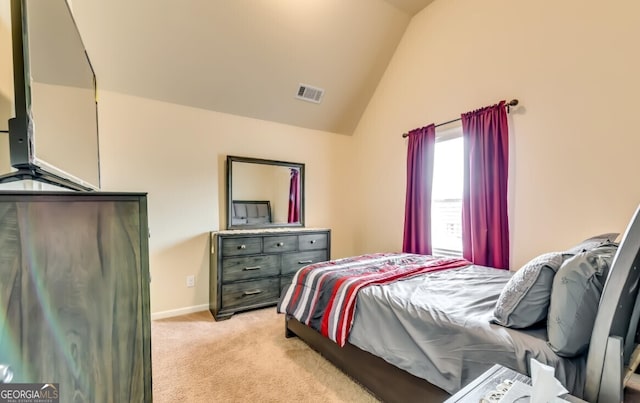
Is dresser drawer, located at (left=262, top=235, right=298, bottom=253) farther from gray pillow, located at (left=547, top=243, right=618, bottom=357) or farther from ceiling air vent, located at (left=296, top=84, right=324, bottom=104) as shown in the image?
gray pillow, located at (left=547, top=243, right=618, bottom=357)

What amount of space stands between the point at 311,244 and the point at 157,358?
189 centimetres

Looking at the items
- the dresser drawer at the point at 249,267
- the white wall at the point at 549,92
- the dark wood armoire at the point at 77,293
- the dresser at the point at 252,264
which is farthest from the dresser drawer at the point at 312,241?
the dark wood armoire at the point at 77,293

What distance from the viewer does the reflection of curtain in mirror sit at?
12.4 ft

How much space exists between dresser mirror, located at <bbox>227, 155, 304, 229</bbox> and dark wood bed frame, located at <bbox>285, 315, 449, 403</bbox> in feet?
5.51

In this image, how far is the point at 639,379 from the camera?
94 cm

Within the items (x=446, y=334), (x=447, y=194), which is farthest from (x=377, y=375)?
(x=447, y=194)

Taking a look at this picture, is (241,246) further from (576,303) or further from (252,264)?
(576,303)

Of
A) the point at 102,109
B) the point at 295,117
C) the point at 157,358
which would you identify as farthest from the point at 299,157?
the point at 157,358

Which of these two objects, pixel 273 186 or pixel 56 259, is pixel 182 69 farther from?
pixel 56 259

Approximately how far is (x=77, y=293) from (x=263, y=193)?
2625mm

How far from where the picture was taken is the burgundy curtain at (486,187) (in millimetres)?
2510

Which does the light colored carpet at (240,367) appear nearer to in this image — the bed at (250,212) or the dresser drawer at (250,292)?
the dresser drawer at (250,292)

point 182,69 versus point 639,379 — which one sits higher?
point 182,69
